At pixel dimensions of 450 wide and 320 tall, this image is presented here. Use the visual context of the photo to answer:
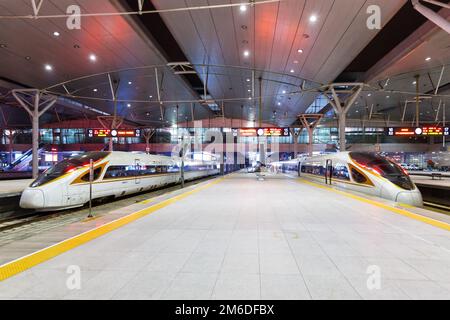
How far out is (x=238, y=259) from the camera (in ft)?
13.6

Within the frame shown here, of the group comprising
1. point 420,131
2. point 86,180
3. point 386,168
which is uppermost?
point 420,131

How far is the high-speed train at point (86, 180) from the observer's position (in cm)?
998

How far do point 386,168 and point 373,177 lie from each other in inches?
23.7

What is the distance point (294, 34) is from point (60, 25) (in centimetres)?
1087

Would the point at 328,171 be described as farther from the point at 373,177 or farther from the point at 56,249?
the point at 56,249

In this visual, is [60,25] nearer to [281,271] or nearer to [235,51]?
[235,51]

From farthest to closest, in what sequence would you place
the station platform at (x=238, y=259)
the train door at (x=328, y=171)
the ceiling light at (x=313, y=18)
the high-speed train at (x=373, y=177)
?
the train door at (x=328, y=171)
the ceiling light at (x=313, y=18)
the high-speed train at (x=373, y=177)
the station platform at (x=238, y=259)

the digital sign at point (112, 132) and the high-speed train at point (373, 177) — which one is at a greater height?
the digital sign at point (112, 132)

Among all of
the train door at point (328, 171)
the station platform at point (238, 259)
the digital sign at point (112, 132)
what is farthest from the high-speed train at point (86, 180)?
the train door at point (328, 171)

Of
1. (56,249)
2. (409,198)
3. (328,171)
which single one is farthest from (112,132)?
(409,198)

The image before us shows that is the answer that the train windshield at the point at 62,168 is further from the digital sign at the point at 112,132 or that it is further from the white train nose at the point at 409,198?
the digital sign at the point at 112,132

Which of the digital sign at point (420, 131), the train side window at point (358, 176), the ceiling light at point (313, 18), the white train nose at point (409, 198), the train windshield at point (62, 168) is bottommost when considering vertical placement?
the white train nose at point (409, 198)
